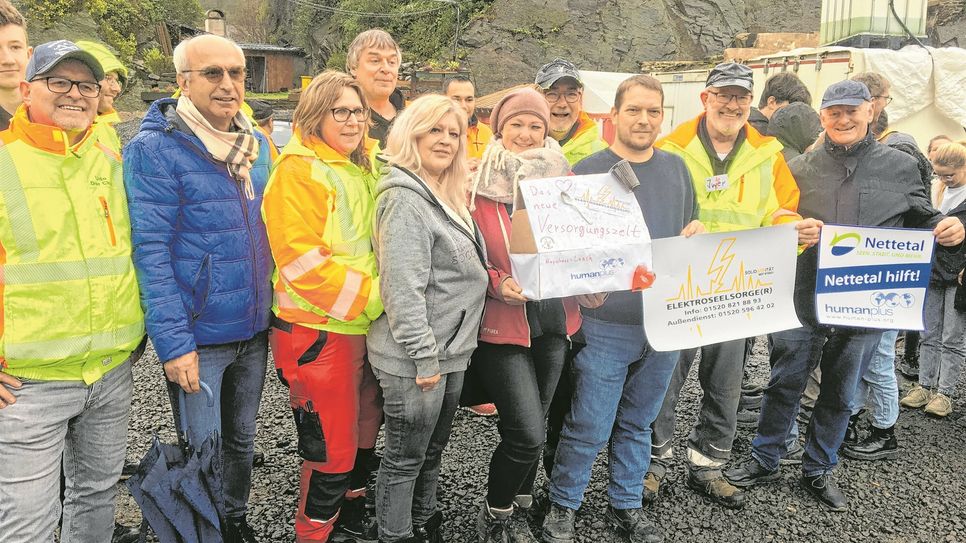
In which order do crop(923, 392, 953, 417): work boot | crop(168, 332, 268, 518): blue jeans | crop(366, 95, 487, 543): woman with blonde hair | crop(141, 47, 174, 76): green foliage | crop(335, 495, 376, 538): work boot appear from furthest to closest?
crop(141, 47, 174, 76): green foliage, crop(923, 392, 953, 417): work boot, crop(335, 495, 376, 538): work boot, crop(168, 332, 268, 518): blue jeans, crop(366, 95, 487, 543): woman with blonde hair

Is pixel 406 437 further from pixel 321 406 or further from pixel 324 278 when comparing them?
pixel 324 278

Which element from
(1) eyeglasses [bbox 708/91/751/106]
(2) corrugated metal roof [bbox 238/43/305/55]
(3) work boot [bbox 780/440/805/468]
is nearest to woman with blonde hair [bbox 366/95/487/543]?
(1) eyeglasses [bbox 708/91/751/106]

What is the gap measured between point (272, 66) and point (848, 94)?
43145 mm

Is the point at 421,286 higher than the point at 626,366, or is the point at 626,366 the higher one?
the point at 421,286

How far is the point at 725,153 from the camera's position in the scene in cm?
356

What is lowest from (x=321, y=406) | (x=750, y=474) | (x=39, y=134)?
(x=750, y=474)

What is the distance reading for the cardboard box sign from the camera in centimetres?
287

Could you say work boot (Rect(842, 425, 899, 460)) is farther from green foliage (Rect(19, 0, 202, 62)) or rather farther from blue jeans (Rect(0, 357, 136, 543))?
green foliage (Rect(19, 0, 202, 62))

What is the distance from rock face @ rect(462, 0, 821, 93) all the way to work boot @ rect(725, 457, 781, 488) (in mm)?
26180

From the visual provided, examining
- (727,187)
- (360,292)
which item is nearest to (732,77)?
(727,187)

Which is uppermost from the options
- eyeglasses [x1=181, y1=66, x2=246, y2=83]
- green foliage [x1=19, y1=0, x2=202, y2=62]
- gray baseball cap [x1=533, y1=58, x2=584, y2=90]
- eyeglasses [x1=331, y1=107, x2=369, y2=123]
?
green foliage [x1=19, y1=0, x2=202, y2=62]

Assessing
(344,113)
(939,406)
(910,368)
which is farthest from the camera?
(910,368)

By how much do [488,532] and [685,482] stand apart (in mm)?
1552

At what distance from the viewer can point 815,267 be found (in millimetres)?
3789
